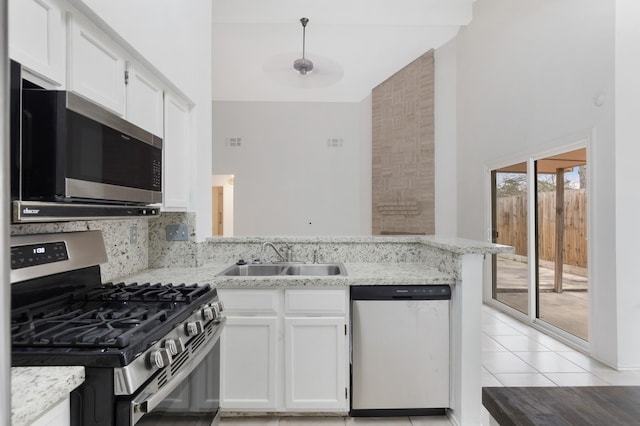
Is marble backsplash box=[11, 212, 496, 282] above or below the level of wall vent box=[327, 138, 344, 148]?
below

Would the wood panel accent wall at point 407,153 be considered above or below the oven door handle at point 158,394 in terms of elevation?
above

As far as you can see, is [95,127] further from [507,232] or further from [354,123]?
[354,123]

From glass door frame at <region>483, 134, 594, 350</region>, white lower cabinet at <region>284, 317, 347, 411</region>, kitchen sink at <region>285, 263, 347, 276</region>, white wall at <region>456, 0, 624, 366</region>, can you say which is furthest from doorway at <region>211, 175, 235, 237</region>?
white lower cabinet at <region>284, 317, 347, 411</region>

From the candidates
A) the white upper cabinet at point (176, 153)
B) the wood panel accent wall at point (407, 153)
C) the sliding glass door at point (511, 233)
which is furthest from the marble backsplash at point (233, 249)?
the wood panel accent wall at point (407, 153)

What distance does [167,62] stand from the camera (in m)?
1.99

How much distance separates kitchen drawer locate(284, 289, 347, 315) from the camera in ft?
6.66

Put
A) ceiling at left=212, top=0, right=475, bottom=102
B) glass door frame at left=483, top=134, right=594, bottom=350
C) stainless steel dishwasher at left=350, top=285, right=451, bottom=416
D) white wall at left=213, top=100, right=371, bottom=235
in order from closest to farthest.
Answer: stainless steel dishwasher at left=350, top=285, right=451, bottom=416
glass door frame at left=483, top=134, right=594, bottom=350
ceiling at left=212, top=0, right=475, bottom=102
white wall at left=213, top=100, right=371, bottom=235

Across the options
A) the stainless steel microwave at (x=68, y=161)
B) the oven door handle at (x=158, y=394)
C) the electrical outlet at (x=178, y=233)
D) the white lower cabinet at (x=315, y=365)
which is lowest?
the white lower cabinet at (x=315, y=365)

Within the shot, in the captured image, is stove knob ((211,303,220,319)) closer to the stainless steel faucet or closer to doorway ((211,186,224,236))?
the stainless steel faucet

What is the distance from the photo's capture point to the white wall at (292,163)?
586 cm

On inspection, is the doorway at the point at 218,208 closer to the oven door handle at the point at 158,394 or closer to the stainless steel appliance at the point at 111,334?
the stainless steel appliance at the point at 111,334

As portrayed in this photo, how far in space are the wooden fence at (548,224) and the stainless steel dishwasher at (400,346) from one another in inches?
87.1

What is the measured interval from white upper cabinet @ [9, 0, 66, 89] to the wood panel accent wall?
15.5 feet

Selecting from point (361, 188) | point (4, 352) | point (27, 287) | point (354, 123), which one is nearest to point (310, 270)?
point (27, 287)
